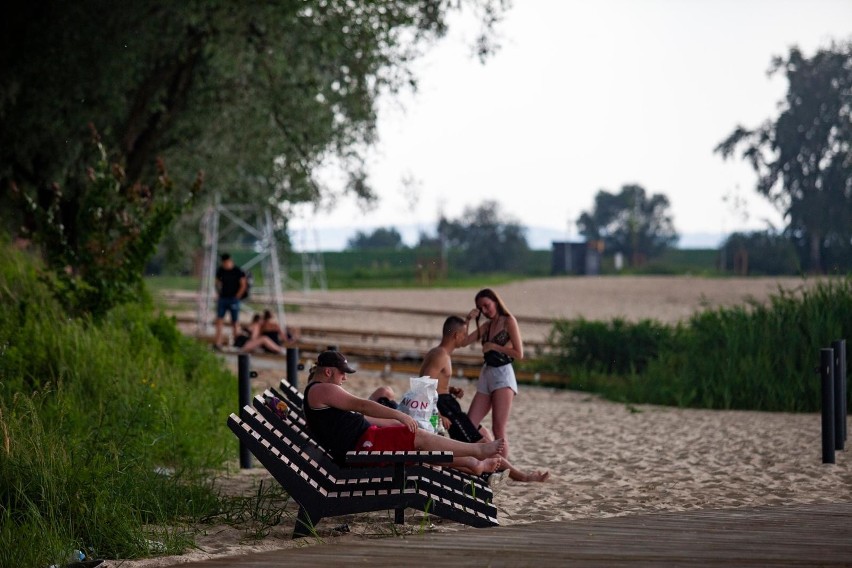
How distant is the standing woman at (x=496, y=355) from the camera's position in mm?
8805

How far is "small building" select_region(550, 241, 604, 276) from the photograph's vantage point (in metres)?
76.5

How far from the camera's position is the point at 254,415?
7031 mm

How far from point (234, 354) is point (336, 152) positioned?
764 centimetres

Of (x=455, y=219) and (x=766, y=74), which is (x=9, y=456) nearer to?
(x=766, y=74)

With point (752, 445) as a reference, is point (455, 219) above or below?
above

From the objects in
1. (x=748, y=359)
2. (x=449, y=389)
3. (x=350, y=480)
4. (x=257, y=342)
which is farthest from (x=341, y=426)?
(x=257, y=342)

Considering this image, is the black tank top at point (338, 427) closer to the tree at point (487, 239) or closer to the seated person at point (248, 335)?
the seated person at point (248, 335)

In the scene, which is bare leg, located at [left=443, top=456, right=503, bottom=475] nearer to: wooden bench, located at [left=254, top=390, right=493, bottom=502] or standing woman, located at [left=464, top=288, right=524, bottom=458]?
wooden bench, located at [left=254, top=390, right=493, bottom=502]

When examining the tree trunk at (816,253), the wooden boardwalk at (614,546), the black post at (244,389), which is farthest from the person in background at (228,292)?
the tree trunk at (816,253)

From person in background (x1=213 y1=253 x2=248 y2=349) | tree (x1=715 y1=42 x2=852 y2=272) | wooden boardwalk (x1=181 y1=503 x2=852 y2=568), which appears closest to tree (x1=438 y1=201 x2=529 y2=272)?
tree (x1=715 y1=42 x2=852 y2=272)

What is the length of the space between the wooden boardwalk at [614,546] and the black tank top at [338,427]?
130 centimetres

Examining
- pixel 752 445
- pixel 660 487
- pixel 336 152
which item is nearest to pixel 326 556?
pixel 660 487

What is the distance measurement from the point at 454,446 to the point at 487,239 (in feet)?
260

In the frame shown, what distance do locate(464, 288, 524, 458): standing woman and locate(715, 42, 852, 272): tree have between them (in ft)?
169
